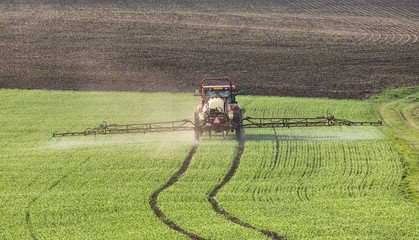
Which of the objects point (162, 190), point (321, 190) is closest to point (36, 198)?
point (162, 190)

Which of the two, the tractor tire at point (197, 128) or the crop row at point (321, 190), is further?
the tractor tire at point (197, 128)

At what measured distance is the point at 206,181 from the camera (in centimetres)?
2331

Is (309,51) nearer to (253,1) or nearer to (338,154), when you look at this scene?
(253,1)

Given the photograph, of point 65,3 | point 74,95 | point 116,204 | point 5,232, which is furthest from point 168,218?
point 65,3

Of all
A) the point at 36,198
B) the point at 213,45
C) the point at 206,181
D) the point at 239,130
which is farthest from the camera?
the point at 213,45

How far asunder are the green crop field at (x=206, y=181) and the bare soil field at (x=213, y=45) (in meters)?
8.64

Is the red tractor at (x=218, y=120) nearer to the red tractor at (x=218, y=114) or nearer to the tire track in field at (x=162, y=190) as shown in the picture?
the red tractor at (x=218, y=114)

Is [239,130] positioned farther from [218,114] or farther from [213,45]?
[213,45]

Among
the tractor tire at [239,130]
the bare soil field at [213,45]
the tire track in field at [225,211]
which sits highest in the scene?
the bare soil field at [213,45]

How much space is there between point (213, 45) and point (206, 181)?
31882mm

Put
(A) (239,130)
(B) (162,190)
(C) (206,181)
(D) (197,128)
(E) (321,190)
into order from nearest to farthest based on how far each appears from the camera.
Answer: (E) (321,190) < (B) (162,190) < (C) (206,181) < (D) (197,128) < (A) (239,130)

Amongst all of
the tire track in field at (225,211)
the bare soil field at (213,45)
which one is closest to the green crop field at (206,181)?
the tire track in field at (225,211)

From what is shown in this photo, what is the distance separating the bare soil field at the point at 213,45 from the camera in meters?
44.6

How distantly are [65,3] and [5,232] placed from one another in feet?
174
